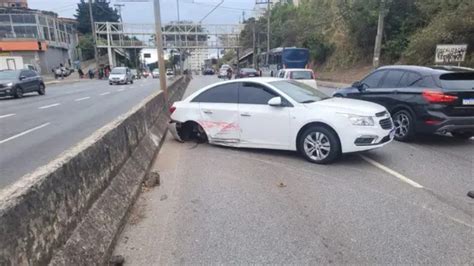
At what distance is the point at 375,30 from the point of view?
3219 cm

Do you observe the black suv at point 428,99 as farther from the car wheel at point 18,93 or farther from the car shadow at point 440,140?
the car wheel at point 18,93

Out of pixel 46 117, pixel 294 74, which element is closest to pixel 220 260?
pixel 46 117

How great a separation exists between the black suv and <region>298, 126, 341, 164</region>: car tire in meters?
2.61

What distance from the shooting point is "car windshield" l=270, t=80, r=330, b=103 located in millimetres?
7305

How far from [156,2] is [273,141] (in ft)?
30.8

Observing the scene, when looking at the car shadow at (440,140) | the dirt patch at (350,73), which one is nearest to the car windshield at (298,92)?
the car shadow at (440,140)

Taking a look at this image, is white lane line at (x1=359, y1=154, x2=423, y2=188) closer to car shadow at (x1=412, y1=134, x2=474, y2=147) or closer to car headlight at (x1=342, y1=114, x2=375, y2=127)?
car headlight at (x1=342, y1=114, x2=375, y2=127)

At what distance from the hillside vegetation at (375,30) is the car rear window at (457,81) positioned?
13314 mm

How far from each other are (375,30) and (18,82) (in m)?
27.3

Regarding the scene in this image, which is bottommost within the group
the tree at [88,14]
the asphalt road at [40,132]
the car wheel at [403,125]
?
the asphalt road at [40,132]

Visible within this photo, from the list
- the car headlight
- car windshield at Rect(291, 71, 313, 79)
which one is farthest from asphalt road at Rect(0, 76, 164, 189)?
car windshield at Rect(291, 71, 313, 79)

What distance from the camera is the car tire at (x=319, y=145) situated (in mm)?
6570

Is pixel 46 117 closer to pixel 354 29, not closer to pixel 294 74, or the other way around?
pixel 294 74

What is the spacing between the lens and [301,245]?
382cm
